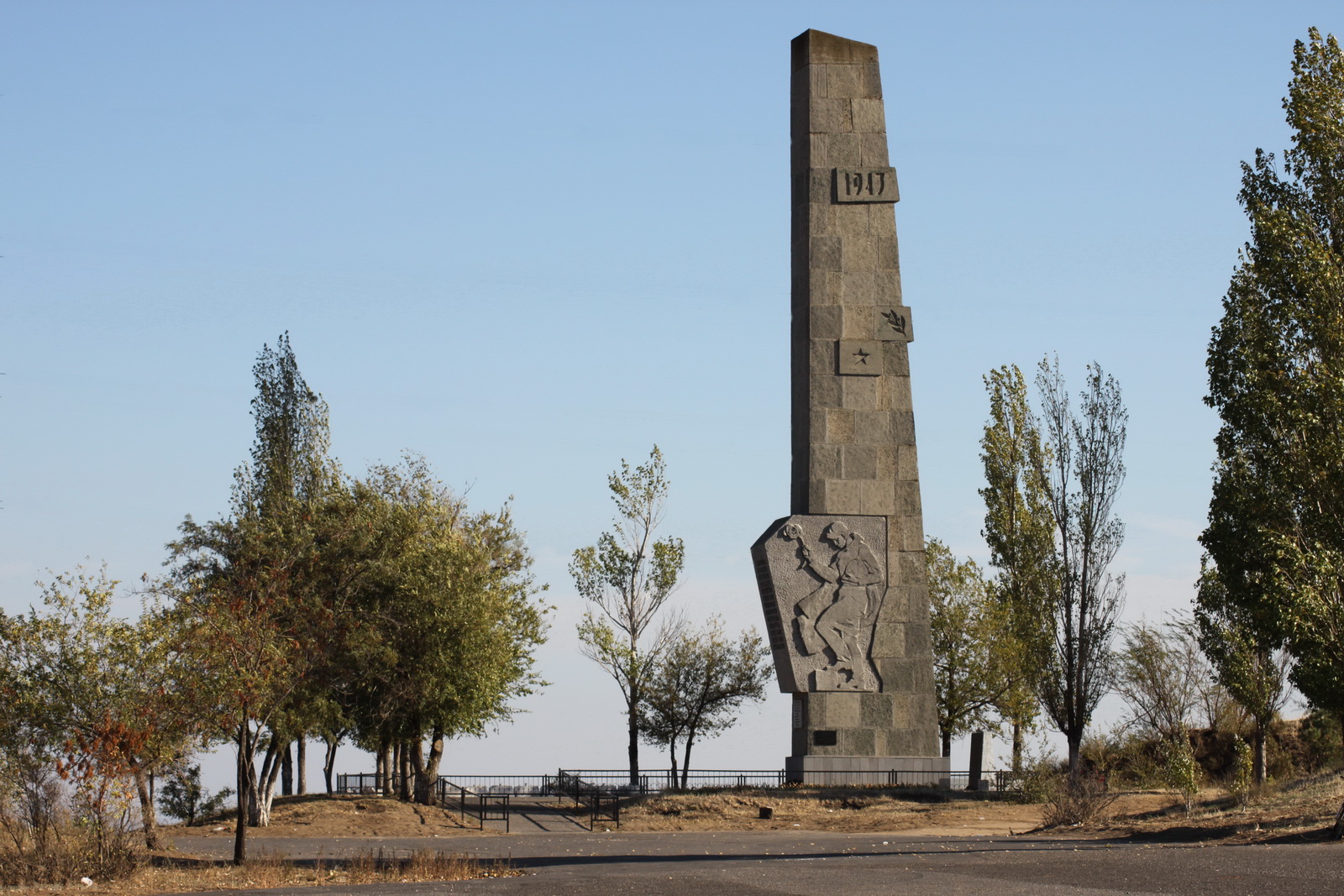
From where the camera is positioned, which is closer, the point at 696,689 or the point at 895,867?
the point at 895,867

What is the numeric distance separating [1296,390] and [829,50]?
14760 millimetres

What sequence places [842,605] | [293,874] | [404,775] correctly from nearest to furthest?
[293,874] → [842,605] → [404,775]

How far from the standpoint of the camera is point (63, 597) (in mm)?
22016

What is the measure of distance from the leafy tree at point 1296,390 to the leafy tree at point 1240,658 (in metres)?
5.62

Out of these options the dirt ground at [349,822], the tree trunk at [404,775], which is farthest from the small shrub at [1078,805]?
the tree trunk at [404,775]

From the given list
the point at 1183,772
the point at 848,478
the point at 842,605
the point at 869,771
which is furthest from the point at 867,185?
the point at 1183,772

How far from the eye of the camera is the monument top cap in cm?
3397

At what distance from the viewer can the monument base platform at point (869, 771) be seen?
3081 centimetres

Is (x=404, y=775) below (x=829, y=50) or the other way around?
below

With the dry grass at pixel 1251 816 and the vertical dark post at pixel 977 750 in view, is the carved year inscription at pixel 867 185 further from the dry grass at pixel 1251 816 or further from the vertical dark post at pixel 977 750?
the vertical dark post at pixel 977 750

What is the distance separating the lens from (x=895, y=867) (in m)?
18.6

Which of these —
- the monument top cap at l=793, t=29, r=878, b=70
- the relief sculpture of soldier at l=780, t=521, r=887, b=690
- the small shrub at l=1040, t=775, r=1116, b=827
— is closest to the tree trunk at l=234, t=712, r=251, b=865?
the relief sculpture of soldier at l=780, t=521, r=887, b=690

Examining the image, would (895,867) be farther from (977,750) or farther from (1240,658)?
(977,750)

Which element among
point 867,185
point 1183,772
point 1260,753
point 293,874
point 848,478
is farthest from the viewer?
point 1260,753
